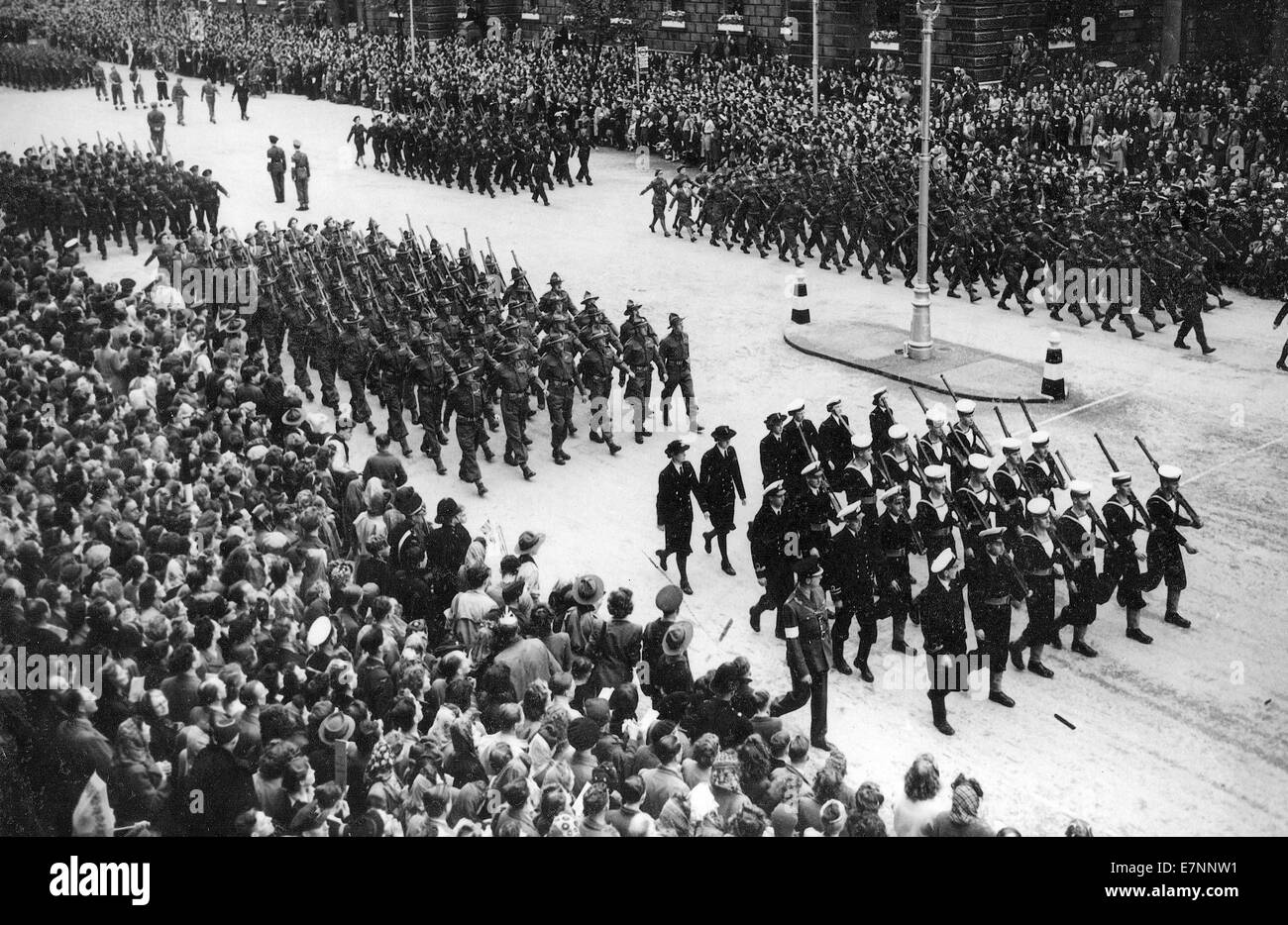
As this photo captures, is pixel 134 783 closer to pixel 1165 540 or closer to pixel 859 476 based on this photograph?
pixel 859 476

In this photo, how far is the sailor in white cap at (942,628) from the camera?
9.51 metres

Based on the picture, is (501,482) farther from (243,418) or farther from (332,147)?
(332,147)

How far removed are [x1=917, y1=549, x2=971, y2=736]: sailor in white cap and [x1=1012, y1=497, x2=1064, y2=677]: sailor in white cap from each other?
761 millimetres

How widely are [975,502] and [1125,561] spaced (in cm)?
128

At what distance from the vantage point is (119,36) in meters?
47.6

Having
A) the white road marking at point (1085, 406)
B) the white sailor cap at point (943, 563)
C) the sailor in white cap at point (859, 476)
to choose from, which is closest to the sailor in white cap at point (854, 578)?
the white sailor cap at point (943, 563)

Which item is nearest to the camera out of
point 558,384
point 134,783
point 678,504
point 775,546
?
point 134,783

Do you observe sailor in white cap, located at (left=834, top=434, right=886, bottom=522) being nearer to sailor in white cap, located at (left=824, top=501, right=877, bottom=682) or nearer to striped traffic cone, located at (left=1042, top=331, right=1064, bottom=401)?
sailor in white cap, located at (left=824, top=501, right=877, bottom=682)

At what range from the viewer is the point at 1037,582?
10.1 metres

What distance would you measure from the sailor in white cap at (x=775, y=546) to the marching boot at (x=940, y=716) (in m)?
1.57

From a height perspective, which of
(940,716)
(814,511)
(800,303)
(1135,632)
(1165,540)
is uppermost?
(800,303)

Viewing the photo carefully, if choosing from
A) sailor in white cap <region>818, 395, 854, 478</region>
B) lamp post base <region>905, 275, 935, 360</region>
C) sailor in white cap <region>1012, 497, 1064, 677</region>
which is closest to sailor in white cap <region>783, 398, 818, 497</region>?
sailor in white cap <region>818, 395, 854, 478</region>

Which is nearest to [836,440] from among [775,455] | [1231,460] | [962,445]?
[775,455]

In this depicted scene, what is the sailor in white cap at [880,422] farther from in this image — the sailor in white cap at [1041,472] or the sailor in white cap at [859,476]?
the sailor in white cap at [1041,472]
